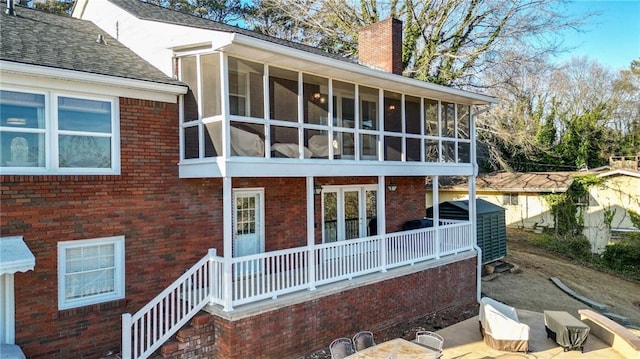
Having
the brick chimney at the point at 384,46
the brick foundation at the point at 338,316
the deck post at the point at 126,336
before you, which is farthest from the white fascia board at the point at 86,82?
the brick chimney at the point at 384,46

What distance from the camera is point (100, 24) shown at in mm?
11227

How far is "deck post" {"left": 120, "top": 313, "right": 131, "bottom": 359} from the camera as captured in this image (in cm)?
705

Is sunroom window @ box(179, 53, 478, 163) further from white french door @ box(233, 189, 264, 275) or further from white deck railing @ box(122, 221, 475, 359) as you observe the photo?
white deck railing @ box(122, 221, 475, 359)

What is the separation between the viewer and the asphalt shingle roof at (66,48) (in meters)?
7.36

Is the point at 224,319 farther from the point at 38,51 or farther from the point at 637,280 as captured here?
the point at 637,280

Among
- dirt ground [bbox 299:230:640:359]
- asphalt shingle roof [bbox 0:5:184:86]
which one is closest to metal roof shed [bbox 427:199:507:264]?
dirt ground [bbox 299:230:640:359]

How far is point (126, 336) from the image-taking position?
709 cm

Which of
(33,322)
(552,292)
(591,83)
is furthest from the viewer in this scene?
(591,83)

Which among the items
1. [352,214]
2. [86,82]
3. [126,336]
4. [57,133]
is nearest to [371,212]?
[352,214]

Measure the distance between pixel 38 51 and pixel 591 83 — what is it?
147 ft

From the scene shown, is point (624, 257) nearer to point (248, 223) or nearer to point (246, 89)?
point (248, 223)

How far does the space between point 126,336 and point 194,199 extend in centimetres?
299

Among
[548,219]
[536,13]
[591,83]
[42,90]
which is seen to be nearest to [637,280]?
[548,219]

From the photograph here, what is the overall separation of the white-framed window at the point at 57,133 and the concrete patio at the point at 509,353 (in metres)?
7.96
